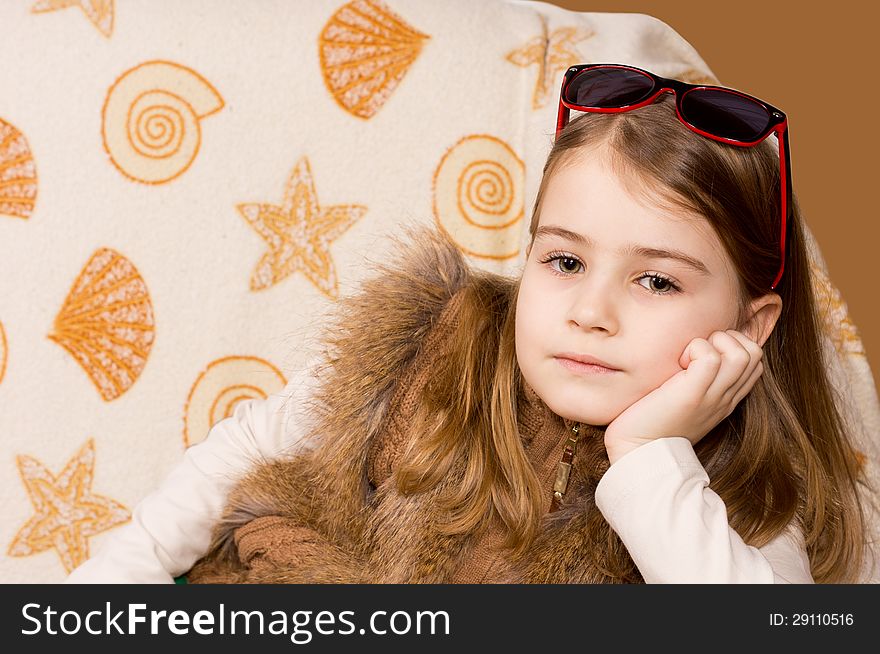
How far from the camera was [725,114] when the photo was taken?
1.17 metres

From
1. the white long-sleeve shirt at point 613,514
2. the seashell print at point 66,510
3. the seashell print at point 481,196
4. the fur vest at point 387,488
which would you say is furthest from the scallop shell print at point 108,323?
the seashell print at point 481,196

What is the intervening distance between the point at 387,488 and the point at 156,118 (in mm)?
678

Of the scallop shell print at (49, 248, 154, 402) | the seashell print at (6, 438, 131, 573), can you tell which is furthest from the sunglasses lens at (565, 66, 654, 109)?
the seashell print at (6, 438, 131, 573)

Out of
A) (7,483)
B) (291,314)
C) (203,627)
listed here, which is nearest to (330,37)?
(291,314)

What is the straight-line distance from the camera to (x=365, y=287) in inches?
54.4

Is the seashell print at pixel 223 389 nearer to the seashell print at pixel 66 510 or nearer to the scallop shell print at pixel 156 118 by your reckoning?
the seashell print at pixel 66 510

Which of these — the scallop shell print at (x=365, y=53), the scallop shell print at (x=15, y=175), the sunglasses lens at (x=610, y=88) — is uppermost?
the scallop shell print at (x=365, y=53)

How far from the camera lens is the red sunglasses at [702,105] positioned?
1.17 meters

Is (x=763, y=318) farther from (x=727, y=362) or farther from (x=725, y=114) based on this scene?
(x=725, y=114)

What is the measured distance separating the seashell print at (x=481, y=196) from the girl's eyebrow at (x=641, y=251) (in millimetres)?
502

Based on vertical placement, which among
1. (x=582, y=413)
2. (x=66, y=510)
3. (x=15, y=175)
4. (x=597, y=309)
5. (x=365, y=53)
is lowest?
(x=66, y=510)

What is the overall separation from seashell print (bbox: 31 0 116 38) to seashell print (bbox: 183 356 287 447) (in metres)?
0.51

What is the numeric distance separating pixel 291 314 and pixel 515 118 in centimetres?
45

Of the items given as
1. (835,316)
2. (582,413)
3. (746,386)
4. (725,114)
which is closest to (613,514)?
(582,413)
